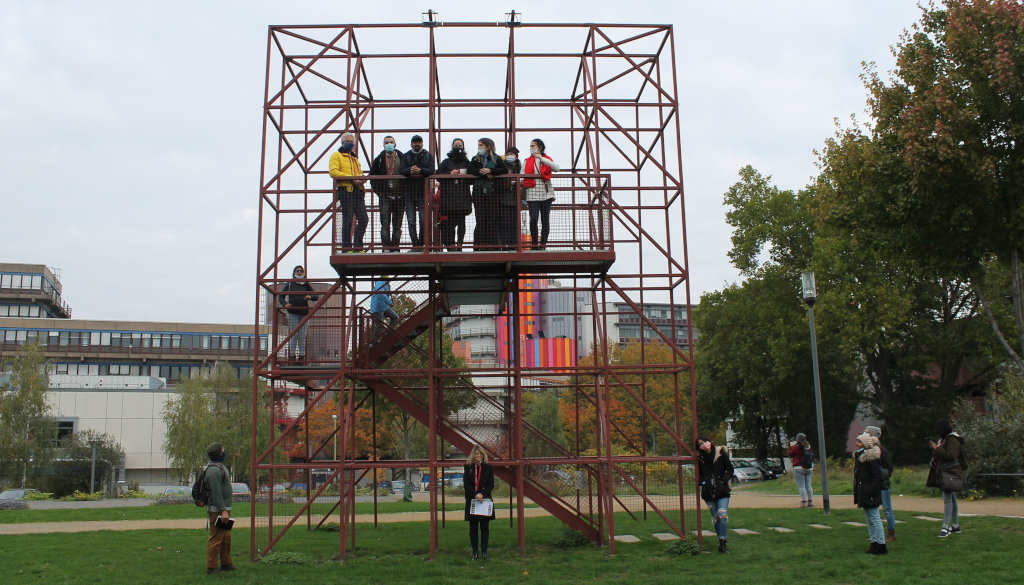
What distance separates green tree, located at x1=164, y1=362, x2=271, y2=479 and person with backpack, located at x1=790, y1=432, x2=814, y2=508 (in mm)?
27988

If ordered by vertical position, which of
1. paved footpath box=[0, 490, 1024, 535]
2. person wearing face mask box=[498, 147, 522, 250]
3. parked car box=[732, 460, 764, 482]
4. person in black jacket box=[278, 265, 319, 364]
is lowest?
parked car box=[732, 460, 764, 482]

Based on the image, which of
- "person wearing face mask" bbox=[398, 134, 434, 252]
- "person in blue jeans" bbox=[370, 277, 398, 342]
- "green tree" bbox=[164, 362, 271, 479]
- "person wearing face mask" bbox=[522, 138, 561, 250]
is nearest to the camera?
"person wearing face mask" bbox=[398, 134, 434, 252]

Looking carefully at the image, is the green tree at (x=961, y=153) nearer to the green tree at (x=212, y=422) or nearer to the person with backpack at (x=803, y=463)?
the person with backpack at (x=803, y=463)

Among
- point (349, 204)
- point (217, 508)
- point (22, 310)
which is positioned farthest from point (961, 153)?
point (22, 310)

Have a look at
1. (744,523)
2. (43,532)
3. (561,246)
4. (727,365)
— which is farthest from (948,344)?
(43,532)

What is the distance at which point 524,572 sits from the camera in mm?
10805

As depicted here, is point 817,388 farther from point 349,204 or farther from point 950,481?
point 349,204

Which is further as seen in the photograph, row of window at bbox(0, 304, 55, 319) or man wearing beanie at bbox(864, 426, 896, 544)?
row of window at bbox(0, 304, 55, 319)

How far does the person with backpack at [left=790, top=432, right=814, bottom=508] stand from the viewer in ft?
58.9

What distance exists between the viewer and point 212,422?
45875 mm

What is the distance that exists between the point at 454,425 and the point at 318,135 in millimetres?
5461

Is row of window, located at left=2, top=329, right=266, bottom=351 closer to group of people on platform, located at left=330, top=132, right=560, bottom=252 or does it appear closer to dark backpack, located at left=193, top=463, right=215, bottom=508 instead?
group of people on platform, located at left=330, top=132, right=560, bottom=252

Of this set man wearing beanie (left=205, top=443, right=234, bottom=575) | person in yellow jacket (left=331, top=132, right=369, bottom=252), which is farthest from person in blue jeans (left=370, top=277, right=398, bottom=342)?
man wearing beanie (left=205, top=443, right=234, bottom=575)

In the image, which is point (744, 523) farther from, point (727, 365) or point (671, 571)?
point (727, 365)
